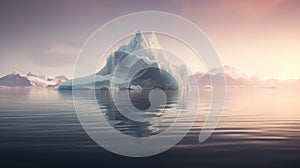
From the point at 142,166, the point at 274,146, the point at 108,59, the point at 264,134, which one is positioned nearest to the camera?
the point at 142,166

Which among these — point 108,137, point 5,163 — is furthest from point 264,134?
point 5,163

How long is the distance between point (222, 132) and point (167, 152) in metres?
6.81

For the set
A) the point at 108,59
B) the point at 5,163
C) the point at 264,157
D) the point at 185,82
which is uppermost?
the point at 108,59

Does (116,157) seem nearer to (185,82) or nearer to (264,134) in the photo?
(264,134)

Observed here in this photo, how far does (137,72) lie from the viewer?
133625 mm

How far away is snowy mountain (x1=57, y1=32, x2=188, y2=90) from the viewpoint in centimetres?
12531

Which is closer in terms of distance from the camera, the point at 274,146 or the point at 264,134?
the point at 274,146

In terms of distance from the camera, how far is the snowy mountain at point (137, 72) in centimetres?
12531

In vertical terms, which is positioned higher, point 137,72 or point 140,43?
point 140,43

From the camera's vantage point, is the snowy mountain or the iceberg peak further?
the iceberg peak

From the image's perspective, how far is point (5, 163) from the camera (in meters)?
10.7

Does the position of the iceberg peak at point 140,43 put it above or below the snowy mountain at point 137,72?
above

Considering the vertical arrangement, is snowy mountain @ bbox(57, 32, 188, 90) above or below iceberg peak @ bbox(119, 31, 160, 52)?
below

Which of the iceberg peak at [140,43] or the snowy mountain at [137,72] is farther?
the iceberg peak at [140,43]
